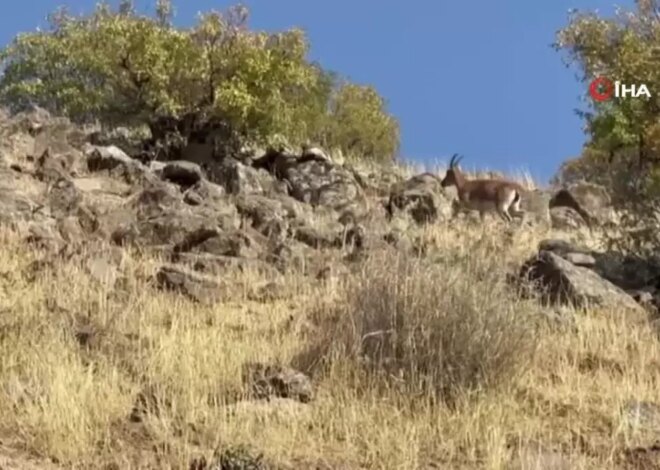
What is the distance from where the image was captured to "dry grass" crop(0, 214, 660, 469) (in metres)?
7.08

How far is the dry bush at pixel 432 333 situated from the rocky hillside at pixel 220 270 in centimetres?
4

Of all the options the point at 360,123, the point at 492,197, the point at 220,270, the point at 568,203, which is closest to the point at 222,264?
the point at 220,270

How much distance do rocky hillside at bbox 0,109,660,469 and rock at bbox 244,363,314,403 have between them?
0.01 metres

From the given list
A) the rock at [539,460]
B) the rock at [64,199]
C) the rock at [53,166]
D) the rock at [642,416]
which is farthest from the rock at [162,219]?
the rock at [539,460]

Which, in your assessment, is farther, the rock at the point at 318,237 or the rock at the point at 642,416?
the rock at the point at 318,237

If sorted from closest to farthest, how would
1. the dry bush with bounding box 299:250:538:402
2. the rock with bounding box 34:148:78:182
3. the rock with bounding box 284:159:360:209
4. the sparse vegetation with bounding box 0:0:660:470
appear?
1. the sparse vegetation with bounding box 0:0:660:470
2. the dry bush with bounding box 299:250:538:402
3. the rock with bounding box 34:148:78:182
4. the rock with bounding box 284:159:360:209

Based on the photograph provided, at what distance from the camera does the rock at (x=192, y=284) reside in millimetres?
11422

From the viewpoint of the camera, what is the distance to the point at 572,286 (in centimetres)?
1232

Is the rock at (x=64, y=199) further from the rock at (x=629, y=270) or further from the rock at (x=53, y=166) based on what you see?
the rock at (x=629, y=270)

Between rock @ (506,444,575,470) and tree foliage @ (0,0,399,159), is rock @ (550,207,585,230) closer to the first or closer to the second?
tree foliage @ (0,0,399,159)

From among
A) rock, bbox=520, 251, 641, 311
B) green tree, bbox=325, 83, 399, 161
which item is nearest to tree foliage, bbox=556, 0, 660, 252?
rock, bbox=520, 251, 641, 311

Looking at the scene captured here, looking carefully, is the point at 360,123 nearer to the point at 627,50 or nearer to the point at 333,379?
the point at 627,50

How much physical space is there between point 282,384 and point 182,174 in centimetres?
1218

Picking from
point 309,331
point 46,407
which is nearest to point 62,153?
point 309,331
